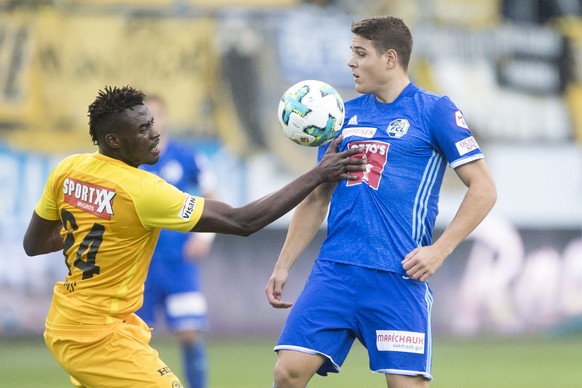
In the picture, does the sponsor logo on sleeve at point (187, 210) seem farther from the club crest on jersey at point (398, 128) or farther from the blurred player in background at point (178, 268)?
the blurred player in background at point (178, 268)

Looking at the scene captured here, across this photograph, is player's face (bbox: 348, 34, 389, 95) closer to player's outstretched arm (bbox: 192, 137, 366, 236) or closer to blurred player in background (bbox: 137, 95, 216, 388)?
player's outstretched arm (bbox: 192, 137, 366, 236)

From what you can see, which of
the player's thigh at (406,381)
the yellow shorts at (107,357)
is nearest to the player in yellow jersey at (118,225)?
the yellow shorts at (107,357)

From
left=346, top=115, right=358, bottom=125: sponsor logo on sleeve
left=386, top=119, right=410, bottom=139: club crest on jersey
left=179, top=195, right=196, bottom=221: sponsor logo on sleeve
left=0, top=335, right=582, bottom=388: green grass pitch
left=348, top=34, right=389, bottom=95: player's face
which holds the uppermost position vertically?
left=348, top=34, right=389, bottom=95: player's face

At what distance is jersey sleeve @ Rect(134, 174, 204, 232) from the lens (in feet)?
17.4

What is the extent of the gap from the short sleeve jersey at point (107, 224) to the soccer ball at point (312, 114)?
651 millimetres

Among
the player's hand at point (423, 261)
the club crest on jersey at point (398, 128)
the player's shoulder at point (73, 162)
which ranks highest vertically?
the club crest on jersey at point (398, 128)

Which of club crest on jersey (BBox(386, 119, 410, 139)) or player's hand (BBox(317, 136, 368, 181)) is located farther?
club crest on jersey (BBox(386, 119, 410, 139))

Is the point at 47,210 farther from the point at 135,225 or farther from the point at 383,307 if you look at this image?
the point at 383,307

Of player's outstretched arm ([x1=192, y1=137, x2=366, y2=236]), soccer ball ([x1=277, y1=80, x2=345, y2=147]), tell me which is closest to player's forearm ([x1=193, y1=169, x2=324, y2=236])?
Answer: player's outstretched arm ([x1=192, y1=137, x2=366, y2=236])

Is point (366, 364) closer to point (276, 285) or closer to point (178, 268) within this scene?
point (178, 268)

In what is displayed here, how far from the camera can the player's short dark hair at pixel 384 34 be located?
19.0ft

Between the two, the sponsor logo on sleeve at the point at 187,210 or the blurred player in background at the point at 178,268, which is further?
the blurred player in background at the point at 178,268

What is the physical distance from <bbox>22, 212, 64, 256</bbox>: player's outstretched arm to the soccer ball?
1.36m

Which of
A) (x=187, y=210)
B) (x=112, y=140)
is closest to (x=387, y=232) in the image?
(x=187, y=210)
